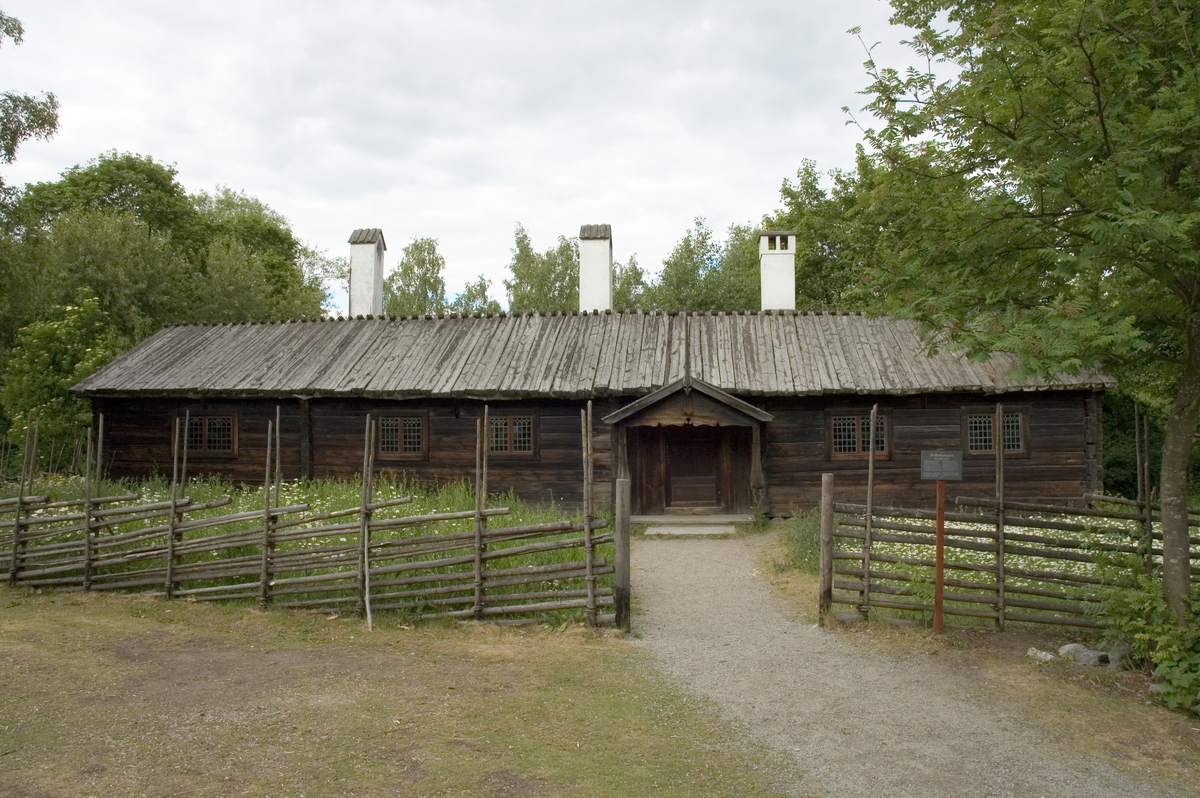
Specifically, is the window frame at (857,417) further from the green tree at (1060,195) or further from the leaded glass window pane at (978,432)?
the green tree at (1060,195)

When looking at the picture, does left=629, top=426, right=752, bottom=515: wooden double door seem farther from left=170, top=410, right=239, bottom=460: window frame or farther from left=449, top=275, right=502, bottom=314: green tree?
left=449, top=275, right=502, bottom=314: green tree

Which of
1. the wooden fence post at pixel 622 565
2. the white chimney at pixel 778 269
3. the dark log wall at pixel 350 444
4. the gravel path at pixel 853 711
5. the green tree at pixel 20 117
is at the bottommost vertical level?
the gravel path at pixel 853 711

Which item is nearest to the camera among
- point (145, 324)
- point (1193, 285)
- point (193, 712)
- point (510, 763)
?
point (510, 763)

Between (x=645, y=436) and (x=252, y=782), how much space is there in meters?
12.0

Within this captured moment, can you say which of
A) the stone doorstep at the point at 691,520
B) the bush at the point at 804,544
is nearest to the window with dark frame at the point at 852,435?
the bush at the point at 804,544

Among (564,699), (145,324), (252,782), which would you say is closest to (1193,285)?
(564,699)

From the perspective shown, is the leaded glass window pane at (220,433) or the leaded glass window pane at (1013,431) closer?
the leaded glass window pane at (1013,431)

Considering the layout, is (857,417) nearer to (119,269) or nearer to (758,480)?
(758,480)

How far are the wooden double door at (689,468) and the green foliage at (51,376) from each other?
1356 cm

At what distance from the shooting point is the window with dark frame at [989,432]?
15.9 meters

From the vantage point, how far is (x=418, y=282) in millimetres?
42219

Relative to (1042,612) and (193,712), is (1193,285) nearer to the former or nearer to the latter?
(1042,612)

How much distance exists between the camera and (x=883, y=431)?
1602 centimetres

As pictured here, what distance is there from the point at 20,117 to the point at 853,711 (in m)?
21.7
